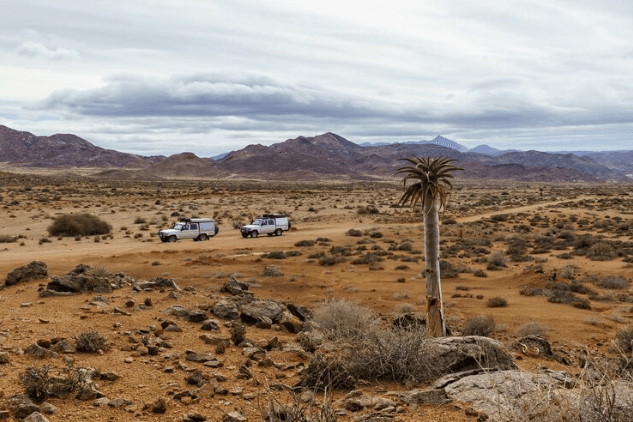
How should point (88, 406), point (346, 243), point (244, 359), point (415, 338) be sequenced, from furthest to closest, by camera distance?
point (346, 243), point (244, 359), point (415, 338), point (88, 406)

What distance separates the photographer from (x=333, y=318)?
11617mm

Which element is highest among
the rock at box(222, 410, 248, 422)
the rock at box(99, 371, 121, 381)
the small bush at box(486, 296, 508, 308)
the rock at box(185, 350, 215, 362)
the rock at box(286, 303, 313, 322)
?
the rock at box(99, 371, 121, 381)

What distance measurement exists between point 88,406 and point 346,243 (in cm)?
2703

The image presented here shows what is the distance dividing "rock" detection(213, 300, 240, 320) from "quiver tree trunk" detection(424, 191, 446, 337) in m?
4.26

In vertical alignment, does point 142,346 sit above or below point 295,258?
above

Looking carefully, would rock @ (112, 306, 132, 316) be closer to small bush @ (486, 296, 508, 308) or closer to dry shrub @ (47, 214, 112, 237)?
small bush @ (486, 296, 508, 308)

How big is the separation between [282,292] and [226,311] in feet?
26.0

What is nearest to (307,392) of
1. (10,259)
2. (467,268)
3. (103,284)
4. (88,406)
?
(88,406)

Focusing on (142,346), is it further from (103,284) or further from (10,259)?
(10,259)

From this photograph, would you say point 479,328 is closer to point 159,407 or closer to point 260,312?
point 260,312

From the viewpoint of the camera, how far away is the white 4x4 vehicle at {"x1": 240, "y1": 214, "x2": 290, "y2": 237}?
37188mm

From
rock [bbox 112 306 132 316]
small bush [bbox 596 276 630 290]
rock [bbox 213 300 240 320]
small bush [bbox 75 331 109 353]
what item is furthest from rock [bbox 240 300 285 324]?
small bush [bbox 596 276 630 290]

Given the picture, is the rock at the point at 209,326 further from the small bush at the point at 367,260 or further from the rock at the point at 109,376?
the small bush at the point at 367,260

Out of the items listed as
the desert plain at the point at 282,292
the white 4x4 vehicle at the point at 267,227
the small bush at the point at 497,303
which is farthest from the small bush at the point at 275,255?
the small bush at the point at 497,303
